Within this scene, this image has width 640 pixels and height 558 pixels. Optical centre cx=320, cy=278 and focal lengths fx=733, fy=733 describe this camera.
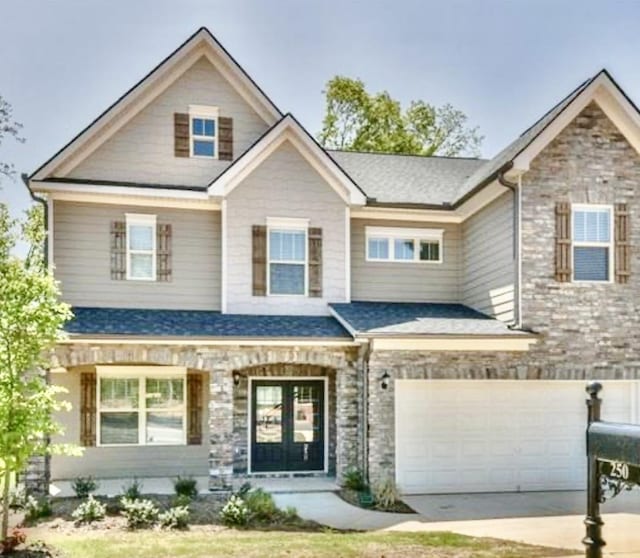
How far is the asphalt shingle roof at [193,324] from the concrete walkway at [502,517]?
9.78 feet

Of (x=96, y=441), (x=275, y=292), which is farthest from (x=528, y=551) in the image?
(x=96, y=441)

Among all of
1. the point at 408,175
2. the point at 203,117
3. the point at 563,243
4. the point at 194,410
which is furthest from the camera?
the point at 408,175

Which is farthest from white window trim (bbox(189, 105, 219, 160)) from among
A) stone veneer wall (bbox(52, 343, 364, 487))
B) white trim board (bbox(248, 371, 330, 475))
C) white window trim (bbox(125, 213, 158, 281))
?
white trim board (bbox(248, 371, 330, 475))

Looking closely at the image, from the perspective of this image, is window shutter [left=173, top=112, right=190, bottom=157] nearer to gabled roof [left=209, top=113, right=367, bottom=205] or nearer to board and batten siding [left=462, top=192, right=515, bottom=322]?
gabled roof [left=209, top=113, right=367, bottom=205]

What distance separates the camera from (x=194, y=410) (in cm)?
1530

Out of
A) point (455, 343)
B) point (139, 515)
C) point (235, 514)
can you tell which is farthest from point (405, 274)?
point (139, 515)

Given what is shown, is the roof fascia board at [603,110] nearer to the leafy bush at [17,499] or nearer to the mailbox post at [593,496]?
the mailbox post at [593,496]

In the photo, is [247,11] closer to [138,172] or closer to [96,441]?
[138,172]

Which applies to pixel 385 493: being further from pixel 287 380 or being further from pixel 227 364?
pixel 287 380

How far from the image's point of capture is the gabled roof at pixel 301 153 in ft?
49.1

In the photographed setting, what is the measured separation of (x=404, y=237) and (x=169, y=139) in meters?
5.56

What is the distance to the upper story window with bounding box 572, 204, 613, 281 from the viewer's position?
14.3 m

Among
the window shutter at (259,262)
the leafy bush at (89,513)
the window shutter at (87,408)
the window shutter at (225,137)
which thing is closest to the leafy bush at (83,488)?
the leafy bush at (89,513)

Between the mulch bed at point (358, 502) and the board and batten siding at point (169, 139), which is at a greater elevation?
the board and batten siding at point (169, 139)
